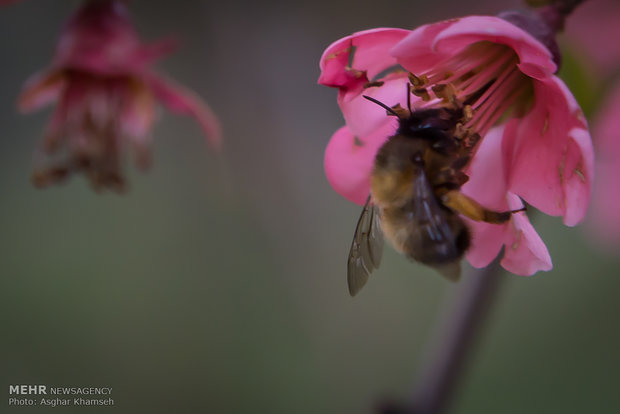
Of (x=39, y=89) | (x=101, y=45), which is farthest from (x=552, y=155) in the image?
(x=39, y=89)

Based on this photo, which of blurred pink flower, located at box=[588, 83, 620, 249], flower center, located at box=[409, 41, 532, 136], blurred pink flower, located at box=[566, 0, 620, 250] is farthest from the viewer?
blurred pink flower, located at box=[588, 83, 620, 249]

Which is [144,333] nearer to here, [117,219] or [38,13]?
[117,219]

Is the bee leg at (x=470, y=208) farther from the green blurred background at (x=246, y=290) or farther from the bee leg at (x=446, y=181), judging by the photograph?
the green blurred background at (x=246, y=290)

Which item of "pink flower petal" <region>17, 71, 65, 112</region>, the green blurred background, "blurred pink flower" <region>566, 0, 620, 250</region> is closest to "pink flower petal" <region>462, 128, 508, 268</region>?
"blurred pink flower" <region>566, 0, 620, 250</region>

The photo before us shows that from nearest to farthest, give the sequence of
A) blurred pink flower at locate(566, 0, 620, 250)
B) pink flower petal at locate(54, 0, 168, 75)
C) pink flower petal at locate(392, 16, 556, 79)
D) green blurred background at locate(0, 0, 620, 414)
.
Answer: pink flower petal at locate(392, 16, 556, 79)
pink flower petal at locate(54, 0, 168, 75)
blurred pink flower at locate(566, 0, 620, 250)
green blurred background at locate(0, 0, 620, 414)

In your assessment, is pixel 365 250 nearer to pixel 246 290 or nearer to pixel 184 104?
pixel 184 104

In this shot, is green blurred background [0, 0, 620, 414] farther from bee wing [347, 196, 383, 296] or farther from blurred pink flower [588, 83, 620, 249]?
bee wing [347, 196, 383, 296]

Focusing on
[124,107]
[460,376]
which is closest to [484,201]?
[460,376]
